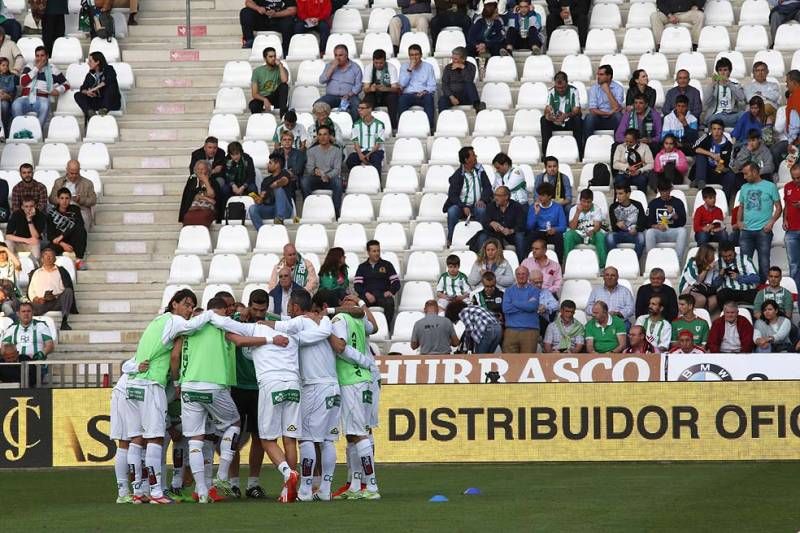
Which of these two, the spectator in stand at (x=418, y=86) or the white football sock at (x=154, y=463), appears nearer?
the white football sock at (x=154, y=463)

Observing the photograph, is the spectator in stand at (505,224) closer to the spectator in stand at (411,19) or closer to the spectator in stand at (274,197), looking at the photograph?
the spectator in stand at (274,197)

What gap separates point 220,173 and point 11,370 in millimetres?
5631

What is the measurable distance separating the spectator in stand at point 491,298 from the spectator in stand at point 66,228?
6626 millimetres

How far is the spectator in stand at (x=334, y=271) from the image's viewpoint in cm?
2261

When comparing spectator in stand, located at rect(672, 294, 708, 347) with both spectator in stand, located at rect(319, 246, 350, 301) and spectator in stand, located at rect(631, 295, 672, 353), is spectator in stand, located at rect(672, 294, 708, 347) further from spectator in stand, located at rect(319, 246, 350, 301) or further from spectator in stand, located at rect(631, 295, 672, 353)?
spectator in stand, located at rect(319, 246, 350, 301)

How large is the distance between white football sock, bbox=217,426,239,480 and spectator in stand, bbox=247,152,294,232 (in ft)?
33.5

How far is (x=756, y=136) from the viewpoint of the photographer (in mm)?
24469

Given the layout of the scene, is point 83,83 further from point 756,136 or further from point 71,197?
point 756,136

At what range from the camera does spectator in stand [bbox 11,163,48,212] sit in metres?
25.3

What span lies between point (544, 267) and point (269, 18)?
8639 millimetres

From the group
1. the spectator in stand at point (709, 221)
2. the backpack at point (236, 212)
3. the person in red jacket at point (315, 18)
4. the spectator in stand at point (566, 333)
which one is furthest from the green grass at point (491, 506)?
the person in red jacket at point (315, 18)

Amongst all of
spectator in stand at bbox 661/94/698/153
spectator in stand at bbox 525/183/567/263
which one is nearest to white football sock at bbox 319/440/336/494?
spectator in stand at bbox 525/183/567/263

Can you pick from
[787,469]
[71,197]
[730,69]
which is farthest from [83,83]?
[787,469]

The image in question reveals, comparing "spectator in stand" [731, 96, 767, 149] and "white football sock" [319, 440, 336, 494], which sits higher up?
"spectator in stand" [731, 96, 767, 149]
